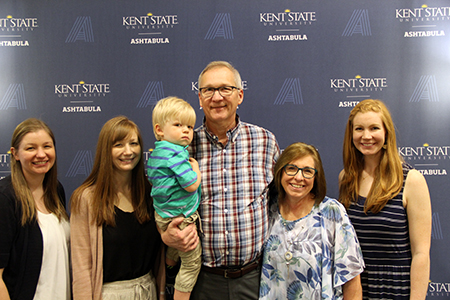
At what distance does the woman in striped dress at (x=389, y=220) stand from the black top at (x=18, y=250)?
6.41ft

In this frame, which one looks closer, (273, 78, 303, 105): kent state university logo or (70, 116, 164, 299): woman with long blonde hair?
(70, 116, 164, 299): woman with long blonde hair

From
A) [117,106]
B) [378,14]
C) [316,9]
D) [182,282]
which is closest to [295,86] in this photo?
[316,9]

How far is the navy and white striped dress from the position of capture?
1.74 meters

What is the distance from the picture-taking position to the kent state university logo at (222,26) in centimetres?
262

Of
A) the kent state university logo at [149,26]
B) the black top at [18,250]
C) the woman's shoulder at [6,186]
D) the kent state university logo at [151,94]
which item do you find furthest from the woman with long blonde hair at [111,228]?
the kent state university logo at [149,26]

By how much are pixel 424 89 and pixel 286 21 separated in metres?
1.44

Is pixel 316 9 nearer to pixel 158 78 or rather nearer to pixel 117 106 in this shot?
pixel 158 78

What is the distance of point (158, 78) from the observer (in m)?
2.65

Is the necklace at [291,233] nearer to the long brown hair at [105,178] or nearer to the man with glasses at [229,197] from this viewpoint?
the man with glasses at [229,197]

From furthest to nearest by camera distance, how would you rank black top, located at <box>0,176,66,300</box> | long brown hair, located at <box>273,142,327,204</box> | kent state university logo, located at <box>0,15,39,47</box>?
kent state university logo, located at <box>0,15,39,47</box>, long brown hair, located at <box>273,142,327,204</box>, black top, located at <box>0,176,66,300</box>

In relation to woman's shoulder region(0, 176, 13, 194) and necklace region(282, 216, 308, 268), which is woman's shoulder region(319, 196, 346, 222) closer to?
necklace region(282, 216, 308, 268)

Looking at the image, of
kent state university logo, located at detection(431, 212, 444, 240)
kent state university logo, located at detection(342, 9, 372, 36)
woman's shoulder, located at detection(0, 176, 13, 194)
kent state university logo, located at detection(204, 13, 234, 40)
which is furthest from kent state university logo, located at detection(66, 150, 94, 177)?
kent state university logo, located at detection(431, 212, 444, 240)

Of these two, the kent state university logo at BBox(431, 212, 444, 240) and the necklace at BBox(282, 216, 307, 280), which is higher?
the necklace at BBox(282, 216, 307, 280)

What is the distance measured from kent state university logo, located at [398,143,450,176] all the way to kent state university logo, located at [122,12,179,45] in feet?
8.10
